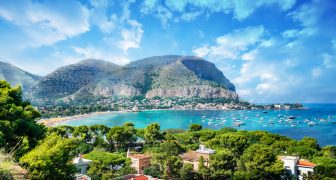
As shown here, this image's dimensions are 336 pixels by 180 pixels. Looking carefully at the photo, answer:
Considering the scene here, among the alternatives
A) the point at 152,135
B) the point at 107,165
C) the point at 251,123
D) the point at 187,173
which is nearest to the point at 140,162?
the point at 107,165

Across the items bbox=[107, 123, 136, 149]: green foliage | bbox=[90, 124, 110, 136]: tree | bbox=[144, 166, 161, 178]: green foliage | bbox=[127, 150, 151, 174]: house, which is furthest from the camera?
bbox=[90, 124, 110, 136]: tree

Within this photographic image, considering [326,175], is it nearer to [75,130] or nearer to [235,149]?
[235,149]

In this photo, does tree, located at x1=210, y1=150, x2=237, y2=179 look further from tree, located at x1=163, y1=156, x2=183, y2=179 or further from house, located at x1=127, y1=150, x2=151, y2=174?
house, located at x1=127, y1=150, x2=151, y2=174

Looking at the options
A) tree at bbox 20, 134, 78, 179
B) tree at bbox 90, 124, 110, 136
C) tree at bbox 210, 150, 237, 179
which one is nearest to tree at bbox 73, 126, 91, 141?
tree at bbox 90, 124, 110, 136

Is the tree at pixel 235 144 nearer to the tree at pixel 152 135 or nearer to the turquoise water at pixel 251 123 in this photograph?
the tree at pixel 152 135

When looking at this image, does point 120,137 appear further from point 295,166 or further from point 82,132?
point 295,166

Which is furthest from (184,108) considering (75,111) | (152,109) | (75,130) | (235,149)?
(235,149)
